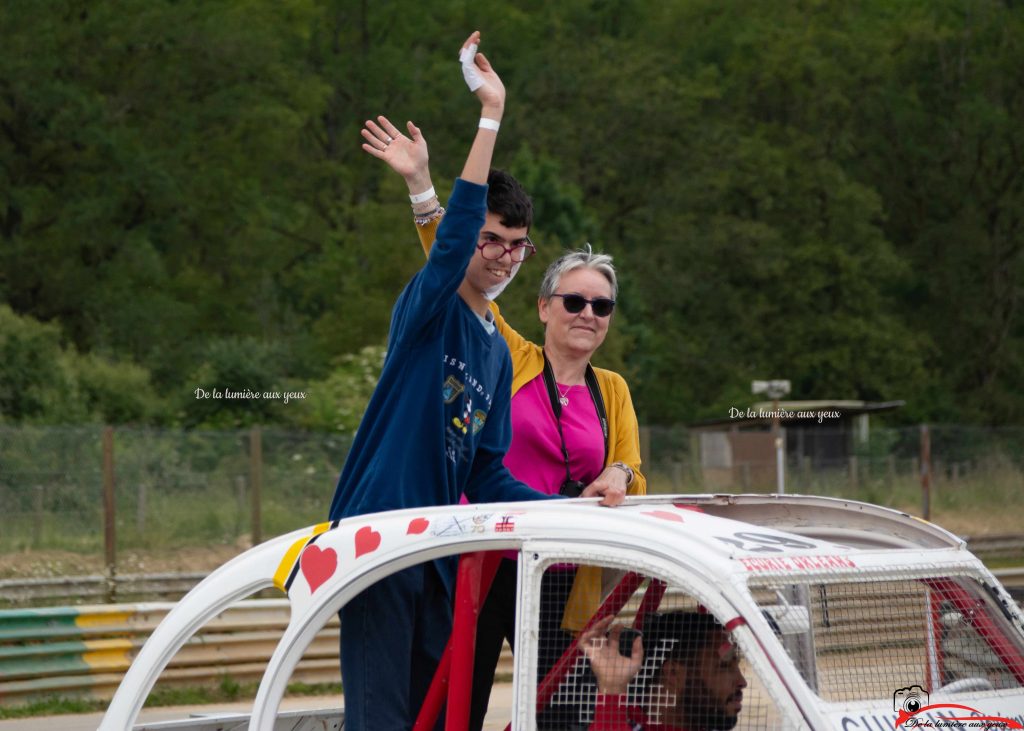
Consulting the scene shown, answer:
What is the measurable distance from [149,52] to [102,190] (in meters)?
3.81

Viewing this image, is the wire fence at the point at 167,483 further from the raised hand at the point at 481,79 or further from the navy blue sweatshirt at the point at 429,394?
the raised hand at the point at 481,79

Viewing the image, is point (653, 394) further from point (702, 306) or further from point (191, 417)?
point (191, 417)

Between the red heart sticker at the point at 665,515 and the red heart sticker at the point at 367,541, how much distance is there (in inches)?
24.4

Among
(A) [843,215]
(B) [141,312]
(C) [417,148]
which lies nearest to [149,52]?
(B) [141,312]

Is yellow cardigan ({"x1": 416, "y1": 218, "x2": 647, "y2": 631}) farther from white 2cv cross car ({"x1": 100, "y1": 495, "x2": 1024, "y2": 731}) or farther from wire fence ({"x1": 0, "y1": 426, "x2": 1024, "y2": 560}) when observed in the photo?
wire fence ({"x1": 0, "y1": 426, "x2": 1024, "y2": 560})

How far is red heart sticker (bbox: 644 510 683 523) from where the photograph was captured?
3.74 metres

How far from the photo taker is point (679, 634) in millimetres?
3658

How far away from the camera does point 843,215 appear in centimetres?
5262

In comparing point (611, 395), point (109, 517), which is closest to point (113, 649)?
point (109, 517)

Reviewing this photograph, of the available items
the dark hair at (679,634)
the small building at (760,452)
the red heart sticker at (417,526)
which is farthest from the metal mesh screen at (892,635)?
the small building at (760,452)

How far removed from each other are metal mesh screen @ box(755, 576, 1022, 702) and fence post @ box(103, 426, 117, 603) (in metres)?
11.2

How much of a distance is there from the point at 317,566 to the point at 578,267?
1806 millimetres

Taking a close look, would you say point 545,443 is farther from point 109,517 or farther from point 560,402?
point 109,517

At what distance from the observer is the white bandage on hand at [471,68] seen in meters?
4.37
